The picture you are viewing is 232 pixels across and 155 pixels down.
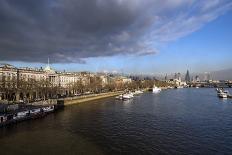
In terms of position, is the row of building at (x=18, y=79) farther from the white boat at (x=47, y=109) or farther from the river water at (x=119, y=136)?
the river water at (x=119, y=136)

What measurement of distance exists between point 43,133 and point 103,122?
11.8m

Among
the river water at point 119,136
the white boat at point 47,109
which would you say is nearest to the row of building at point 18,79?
the white boat at point 47,109

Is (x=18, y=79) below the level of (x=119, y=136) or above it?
above

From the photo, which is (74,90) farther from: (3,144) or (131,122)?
(3,144)

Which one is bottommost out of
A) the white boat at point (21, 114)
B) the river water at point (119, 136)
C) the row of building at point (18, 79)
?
the river water at point (119, 136)

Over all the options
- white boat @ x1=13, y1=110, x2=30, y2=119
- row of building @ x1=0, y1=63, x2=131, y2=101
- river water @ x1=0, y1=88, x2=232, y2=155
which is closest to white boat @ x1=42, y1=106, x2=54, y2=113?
white boat @ x1=13, y1=110, x2=30, y2=119

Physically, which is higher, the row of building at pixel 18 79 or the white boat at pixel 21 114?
the row of building at pixel 18 79

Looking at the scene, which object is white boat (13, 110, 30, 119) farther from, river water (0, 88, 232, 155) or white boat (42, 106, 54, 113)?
white boat (42, 106, 54, 113)

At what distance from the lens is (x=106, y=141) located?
34.9 m

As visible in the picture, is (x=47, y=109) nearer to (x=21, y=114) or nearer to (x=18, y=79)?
(x=21, y=114)

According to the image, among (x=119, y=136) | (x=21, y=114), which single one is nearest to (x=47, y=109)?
(x=21, y=114)

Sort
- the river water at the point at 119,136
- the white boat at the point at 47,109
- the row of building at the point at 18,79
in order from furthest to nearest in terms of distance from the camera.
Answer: the row of building at the point at 18,79 < the white boat at the point at 47,109 < the river water at the point at 119,136

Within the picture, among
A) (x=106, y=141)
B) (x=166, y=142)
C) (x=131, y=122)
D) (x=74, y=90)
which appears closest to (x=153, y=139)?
(x=166, y=142)

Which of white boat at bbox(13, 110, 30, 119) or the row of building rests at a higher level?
the row of building
